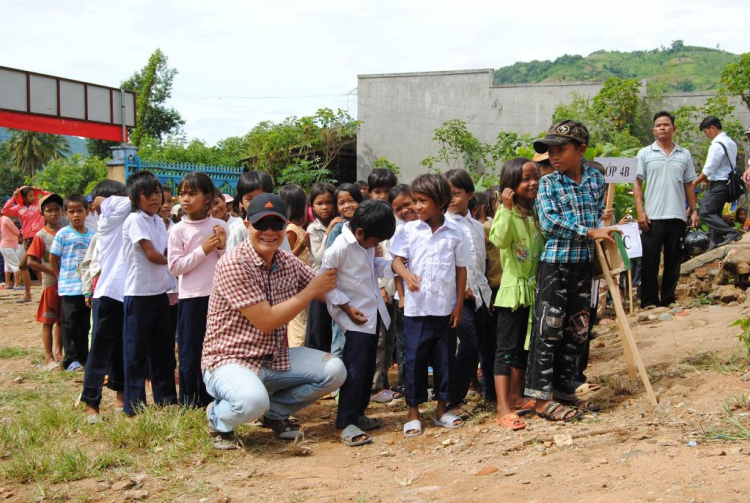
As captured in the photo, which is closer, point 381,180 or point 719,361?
point 719,361

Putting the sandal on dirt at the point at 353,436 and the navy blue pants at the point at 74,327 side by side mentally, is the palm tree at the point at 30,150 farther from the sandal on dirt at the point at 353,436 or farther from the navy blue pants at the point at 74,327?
the sandal on dirt at the point at 353,436

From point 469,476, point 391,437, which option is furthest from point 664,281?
point 469,476

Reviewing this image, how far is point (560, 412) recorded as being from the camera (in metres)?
4.25

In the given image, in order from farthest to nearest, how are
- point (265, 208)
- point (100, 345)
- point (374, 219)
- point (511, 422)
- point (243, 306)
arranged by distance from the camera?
1. point (100, 345)
2. point (374, 219)
3. point (511, 422)
4. point (265, 208)
5. point (243, 306)

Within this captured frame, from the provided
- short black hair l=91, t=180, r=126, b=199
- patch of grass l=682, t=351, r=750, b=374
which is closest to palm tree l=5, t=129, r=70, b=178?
short black hair l=91, t=180, r=126, b=199

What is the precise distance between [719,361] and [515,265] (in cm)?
158

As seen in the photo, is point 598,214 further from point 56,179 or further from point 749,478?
point 56,179

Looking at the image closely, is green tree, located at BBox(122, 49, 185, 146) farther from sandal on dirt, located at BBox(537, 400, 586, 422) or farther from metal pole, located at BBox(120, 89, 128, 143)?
sandal on dirt, located at BBox(537, 400, 586, 422)

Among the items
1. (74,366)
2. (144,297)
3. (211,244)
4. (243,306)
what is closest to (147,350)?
(144,297)

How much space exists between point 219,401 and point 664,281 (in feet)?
16.8

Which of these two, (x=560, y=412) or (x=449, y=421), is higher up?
(x=560, y=412)

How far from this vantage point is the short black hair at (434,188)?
448cm

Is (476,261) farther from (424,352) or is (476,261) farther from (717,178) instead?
(717,178)

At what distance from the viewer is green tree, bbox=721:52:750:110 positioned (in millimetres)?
16128
